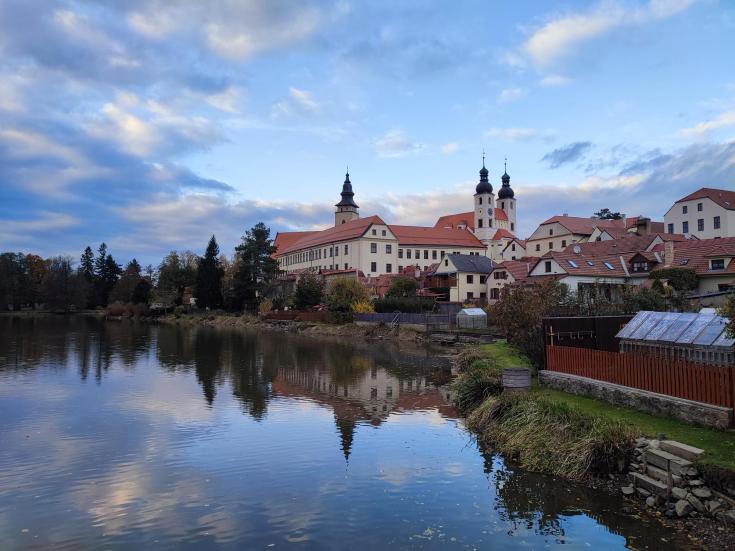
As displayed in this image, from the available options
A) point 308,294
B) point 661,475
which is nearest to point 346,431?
point 661,475

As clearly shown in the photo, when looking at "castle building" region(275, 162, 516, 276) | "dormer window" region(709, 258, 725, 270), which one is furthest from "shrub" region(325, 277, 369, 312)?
"dormer window" region(709, 258, 725, 270)

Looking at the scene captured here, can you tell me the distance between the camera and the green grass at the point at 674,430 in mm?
10266

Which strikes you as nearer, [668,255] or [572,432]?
[572,432]

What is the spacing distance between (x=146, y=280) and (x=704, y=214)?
339ft

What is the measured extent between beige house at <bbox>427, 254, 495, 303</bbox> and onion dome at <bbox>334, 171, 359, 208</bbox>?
149 feet

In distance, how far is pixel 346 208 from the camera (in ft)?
385

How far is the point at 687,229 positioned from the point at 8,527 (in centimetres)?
8564

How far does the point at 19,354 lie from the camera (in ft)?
127

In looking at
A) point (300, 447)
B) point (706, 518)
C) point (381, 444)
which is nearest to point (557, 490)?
point (706, 518)

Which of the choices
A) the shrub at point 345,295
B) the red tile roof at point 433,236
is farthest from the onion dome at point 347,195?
the shrub at point 345,295

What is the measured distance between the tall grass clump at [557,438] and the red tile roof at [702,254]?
37408mm

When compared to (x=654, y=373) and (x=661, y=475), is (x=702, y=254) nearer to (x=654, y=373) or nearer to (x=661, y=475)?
(x=654, y=373)

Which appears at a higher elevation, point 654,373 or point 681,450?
point 654,373

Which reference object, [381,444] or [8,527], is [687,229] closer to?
[381,444]
